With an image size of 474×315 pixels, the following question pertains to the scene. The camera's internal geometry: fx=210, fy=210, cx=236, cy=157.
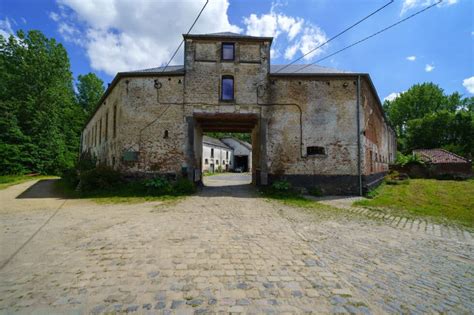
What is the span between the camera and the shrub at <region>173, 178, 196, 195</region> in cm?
1050

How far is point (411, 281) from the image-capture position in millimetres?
3105

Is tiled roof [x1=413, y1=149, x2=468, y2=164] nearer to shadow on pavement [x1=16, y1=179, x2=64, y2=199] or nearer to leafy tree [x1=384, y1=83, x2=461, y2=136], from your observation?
leafy tree [x1=384, y1=83, x2=461, y2=136]

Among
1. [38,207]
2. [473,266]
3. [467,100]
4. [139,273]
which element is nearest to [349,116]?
[473,266]

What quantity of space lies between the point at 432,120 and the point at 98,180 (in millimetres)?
46795

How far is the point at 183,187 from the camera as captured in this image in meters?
10.6

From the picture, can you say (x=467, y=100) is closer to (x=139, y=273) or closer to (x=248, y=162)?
(x=248, y=162)

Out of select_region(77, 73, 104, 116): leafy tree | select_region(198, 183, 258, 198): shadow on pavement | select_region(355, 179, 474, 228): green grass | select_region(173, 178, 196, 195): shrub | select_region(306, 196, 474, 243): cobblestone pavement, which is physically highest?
select_region(77, 73, 104, 116): leafy tree

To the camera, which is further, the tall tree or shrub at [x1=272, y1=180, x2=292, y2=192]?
the tall tree

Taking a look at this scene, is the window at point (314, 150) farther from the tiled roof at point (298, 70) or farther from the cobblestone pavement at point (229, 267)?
the cobblestone pavement at point (229, 267)

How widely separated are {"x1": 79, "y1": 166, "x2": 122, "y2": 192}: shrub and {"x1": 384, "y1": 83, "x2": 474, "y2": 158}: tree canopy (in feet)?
138

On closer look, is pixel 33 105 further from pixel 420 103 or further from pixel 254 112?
pixel 420 103

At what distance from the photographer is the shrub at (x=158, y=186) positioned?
1040 cm

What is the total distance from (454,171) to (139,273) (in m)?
26.3

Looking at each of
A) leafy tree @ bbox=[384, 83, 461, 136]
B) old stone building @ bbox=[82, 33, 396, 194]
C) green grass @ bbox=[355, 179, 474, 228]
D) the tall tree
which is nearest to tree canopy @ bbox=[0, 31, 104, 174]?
the tall tree
